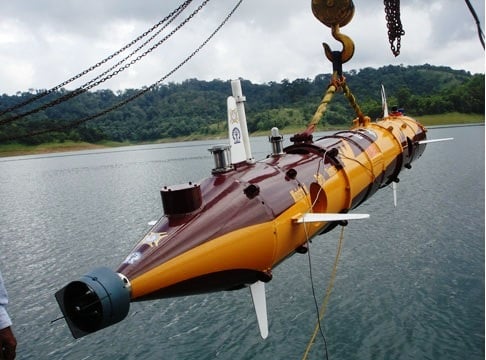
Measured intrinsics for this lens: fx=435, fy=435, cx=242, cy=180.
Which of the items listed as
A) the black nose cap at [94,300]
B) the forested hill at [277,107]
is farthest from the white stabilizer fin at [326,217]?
the forested hill at [277,107]

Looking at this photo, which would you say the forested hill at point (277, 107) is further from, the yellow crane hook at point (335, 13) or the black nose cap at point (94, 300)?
the black nose cap at point (94, 300)

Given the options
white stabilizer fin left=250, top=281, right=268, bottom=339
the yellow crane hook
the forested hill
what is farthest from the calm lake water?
the forested hill

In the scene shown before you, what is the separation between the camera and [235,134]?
588 centimetres

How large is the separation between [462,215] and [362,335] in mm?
12286

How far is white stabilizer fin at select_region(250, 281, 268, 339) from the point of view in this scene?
5.03 m

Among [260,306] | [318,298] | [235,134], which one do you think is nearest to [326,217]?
[260,306]

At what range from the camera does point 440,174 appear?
3209cm

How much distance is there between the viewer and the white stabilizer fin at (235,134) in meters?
5.82

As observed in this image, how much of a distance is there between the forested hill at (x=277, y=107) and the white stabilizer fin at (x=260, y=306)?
76.2 meters

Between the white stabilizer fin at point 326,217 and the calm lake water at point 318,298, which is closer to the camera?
the white stabilizer fin at point 326,217

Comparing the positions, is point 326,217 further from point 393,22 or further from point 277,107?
point 277,107

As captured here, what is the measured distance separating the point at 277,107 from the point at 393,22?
13049 centimetres

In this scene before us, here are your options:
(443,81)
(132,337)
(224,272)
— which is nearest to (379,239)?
(132,337)

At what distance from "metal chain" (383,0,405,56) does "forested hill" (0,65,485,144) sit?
71835 millimetres
